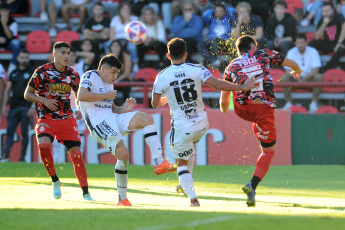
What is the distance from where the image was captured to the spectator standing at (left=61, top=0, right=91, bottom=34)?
63.6ft

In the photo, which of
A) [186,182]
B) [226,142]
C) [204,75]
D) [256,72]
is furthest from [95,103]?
[226,142]

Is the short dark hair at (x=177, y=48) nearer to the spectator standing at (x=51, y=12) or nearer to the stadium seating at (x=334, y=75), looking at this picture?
the stadium seating at (x=334, y=75)

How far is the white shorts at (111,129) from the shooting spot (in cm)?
859

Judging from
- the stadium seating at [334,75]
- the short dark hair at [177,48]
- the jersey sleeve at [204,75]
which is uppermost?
the short dark hair at [177,48]

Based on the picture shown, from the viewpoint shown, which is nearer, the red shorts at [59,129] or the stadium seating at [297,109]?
the red shorts at [59,129]

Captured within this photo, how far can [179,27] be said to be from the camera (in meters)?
17.6

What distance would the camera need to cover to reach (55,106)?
9711 mm

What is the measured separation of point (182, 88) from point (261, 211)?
198 cm

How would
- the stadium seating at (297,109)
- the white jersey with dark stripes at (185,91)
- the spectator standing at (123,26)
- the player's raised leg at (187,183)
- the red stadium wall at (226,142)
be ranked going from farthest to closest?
the spectator standing at (123,26) → the stadium seating at (297,109) → the red stadium wall at (226,142) → the white jersey with dark stripes at (185,91) → the player's raised leg at (187,183)

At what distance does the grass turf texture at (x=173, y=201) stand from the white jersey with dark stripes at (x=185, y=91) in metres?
1.02

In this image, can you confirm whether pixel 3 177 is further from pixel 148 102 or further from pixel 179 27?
pixel 179 27

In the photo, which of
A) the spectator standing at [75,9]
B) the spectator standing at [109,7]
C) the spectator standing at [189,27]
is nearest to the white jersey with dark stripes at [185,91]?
the spectator standing at [189,27]

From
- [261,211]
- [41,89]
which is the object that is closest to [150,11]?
[41,89]

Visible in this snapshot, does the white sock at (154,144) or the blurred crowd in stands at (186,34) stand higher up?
the blurred crowd in stands at (186,34)
